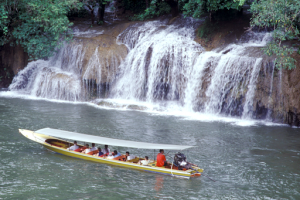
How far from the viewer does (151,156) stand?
15203mm

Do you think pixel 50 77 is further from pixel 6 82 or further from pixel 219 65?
pixel 219 65

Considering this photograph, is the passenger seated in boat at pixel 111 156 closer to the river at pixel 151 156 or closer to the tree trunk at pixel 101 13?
the river at pixel 151 156

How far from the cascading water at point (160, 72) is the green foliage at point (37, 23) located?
171 centimetres

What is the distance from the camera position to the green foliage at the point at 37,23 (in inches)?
1037

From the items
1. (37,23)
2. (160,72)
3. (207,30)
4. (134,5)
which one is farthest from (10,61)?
(207,30)

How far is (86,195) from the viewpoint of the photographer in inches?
443

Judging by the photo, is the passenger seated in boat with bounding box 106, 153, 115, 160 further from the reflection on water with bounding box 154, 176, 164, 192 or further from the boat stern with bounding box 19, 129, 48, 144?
the boat stern with bounding box 19, 129, 48, 144

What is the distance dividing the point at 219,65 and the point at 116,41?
9519 mm

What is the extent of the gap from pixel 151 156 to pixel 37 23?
1757cm

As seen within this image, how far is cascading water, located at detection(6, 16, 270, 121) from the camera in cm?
2192

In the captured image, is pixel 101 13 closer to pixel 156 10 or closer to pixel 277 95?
pixel 156 10

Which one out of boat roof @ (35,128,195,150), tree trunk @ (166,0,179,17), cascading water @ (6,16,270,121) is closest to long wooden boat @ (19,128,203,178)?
boat roof @ (35,128,195,150)

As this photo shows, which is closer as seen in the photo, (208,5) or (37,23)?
(208,5)

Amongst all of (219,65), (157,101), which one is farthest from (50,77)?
(219,65)
